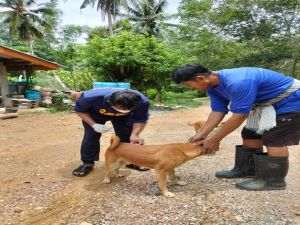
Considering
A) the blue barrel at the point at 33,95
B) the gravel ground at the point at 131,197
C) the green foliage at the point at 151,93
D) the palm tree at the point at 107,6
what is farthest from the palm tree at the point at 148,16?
the gravel ground at the point at 131,197

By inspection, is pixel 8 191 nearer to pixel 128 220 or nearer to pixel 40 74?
pixel 128 220

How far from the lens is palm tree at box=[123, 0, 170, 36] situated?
3800 centimetres

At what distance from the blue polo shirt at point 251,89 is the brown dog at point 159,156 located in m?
0.70

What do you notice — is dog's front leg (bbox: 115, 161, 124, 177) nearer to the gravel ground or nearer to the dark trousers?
the gravel ground

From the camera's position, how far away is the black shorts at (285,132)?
151 inches

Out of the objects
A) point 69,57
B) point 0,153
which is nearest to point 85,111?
point 0,153

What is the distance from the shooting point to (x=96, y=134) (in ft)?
16.4

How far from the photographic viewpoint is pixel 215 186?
4.32m

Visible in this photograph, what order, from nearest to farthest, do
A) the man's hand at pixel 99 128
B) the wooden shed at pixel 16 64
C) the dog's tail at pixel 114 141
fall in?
1. the dog's tail at pixel 114 141
2. the man's hand at pixel 99 128
3. the wooden shed at pixel 16 64

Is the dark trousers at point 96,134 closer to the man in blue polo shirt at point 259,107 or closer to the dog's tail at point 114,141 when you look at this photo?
the dog's tail at point 114,141

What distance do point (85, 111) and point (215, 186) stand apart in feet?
6.29

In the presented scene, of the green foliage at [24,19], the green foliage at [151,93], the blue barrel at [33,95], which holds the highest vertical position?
the green foliage at [24,19]

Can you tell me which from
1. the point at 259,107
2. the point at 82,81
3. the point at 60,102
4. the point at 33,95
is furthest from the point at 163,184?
the point at 82,81

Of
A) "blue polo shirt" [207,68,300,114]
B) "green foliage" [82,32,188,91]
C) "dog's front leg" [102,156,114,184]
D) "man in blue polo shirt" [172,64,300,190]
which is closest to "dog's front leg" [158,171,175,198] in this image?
"man in blue polo shirt" [172,64,300,190]
